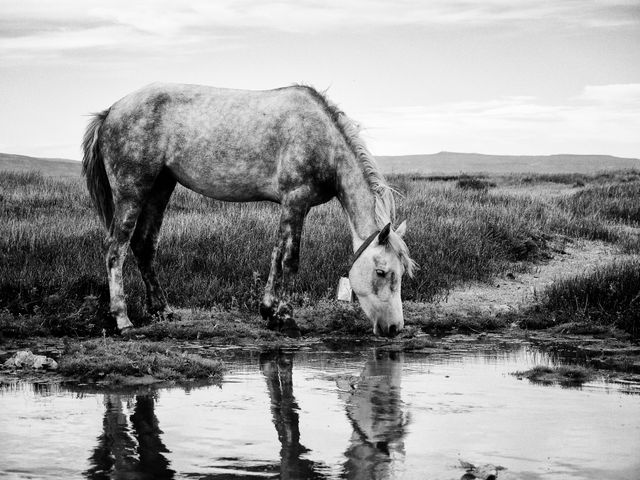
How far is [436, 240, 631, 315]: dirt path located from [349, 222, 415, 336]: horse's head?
191 cm

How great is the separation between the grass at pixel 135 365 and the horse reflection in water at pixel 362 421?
1.64 ft

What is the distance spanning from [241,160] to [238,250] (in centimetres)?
264

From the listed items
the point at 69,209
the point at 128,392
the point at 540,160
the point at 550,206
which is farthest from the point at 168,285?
the point at 540,160

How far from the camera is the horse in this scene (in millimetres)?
8859

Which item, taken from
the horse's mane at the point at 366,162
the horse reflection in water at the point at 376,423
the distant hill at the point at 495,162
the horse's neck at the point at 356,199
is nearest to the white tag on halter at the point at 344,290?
the horse's neck at the point at 356,199

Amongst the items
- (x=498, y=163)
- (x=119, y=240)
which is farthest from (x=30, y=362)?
(x=498, y=163)

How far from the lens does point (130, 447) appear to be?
4414 mm

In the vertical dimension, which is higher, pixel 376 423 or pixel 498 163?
pixel 498 163

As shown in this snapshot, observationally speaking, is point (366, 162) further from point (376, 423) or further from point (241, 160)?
point (376, 423)

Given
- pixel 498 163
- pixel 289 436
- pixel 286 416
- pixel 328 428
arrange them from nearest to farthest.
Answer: pixel 289 436 < pixel 328 428 < pixel 286 416 < pixel 498 163

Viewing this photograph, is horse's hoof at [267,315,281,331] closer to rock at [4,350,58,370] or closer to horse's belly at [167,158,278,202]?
horse's belly at [167,158,278,202]

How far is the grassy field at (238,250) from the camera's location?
9547mm

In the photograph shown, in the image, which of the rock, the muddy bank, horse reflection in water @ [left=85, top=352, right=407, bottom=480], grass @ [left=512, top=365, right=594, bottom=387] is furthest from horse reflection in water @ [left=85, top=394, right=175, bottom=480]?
grass @ [left=512, top=365, right=594, bottom=387]

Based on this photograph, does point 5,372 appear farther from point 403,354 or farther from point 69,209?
point 69,209
